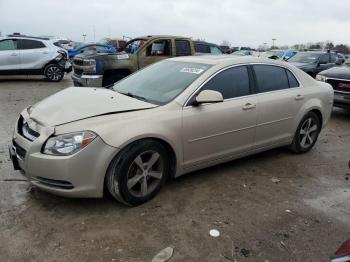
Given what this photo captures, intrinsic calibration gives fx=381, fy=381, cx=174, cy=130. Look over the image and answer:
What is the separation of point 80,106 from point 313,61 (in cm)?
1184

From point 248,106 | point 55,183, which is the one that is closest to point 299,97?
point 248,106

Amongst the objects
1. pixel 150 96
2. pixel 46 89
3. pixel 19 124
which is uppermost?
pixel 150 96

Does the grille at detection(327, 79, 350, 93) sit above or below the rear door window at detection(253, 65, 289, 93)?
below

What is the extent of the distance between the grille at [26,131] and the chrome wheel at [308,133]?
388 centimetres

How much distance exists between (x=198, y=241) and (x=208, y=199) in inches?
35.0

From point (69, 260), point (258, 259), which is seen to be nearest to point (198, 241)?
point (258, 259)

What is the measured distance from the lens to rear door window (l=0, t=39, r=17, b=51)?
1321cm

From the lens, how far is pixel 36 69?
45.4 feet

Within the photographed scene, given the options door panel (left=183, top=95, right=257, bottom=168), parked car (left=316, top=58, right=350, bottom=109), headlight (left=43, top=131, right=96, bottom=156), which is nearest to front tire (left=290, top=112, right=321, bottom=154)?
door panel (left=183, top=95, right=257, bottom=168)

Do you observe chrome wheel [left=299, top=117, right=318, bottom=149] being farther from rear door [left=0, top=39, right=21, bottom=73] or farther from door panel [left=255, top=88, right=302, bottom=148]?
rear door [left=0, top=39, right=21, bottom=73]

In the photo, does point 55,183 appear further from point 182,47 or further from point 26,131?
point 182,47

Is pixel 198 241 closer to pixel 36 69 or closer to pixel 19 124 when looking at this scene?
pixel 19 124

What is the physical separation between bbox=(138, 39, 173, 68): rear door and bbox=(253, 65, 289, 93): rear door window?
17.9ft

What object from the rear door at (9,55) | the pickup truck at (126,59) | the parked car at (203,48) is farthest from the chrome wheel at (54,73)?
the parked car at (203,48)
